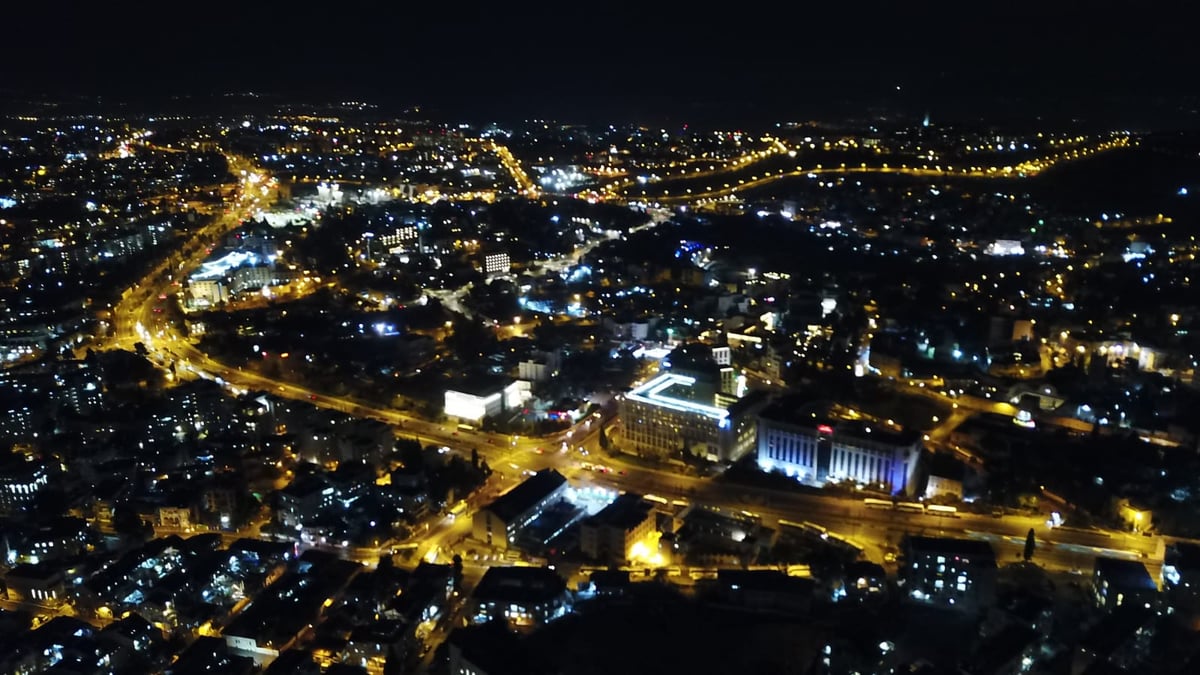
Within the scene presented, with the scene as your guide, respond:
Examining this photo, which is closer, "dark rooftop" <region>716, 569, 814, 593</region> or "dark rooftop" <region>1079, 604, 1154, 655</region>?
"dark rooftop" <region>1079, 604, 1154, 655</region>

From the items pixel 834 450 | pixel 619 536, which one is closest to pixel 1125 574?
pixel 834 450

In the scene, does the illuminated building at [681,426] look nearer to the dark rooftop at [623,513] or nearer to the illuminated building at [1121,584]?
the dark rooftop at [623,513]

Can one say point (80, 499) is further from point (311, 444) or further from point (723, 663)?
point (723, 663)

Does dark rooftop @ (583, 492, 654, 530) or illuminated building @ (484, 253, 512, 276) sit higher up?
dark rooftop @ (583, 492, 654, 530)

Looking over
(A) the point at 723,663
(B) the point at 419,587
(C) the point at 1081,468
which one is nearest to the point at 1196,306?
(C) the point at 1081,468

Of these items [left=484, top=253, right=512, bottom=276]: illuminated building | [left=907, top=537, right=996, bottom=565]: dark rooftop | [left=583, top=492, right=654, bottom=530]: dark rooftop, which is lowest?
[left=484, top=253, right=512, bottom=276]: illuminated building

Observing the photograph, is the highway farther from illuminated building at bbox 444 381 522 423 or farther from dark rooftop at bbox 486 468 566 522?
dark rooftop at bbox 486 468 566 522

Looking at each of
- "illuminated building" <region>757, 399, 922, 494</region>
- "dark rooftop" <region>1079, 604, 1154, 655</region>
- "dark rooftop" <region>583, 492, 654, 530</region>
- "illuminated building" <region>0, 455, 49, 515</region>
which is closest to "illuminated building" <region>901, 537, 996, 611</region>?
"dark rooftop" <region>1079, 604, 1154, 655</region>

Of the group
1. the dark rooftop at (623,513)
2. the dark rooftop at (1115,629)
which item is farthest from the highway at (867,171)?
the dark rooftop at (1115,629)
